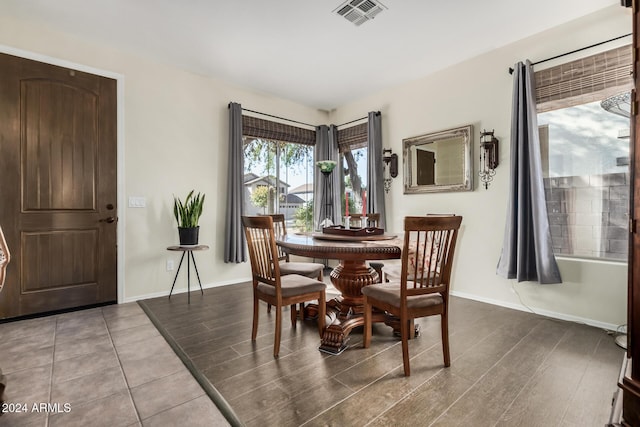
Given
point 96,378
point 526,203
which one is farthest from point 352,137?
point 96,378

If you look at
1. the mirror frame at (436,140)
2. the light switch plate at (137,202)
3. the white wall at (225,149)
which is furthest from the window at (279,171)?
the mirror frame at (436,140)

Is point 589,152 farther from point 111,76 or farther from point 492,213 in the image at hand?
point 111,76

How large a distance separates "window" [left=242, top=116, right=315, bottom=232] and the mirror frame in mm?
1573

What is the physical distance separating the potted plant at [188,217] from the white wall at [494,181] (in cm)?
238

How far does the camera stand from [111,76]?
123 inches

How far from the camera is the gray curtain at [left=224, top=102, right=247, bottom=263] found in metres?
3.83

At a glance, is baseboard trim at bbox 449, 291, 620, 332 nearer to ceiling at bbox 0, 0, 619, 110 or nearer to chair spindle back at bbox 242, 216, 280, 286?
chair spindle back at bbox 242, 216, 280, 286

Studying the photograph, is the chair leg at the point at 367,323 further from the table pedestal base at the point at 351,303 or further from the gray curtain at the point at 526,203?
the gray curtain at the point at 526,203

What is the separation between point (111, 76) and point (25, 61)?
0.63 meters

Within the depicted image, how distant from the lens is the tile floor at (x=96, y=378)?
143 cm

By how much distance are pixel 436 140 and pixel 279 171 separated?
86.5 inches

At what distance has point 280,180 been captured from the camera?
4.60 meters

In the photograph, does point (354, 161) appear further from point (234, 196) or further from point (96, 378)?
point (96, 378)

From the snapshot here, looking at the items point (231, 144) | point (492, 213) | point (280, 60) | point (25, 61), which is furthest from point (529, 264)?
point (25, 61)
